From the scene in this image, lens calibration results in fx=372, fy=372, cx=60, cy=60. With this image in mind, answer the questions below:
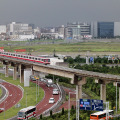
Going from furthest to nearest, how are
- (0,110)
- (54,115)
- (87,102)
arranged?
(0,110) → (54,115) → (87,102)

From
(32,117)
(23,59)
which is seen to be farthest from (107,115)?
(23,59)

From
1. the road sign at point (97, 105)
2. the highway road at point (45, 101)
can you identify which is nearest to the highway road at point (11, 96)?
the highway road at point (45, 101)

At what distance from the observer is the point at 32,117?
43000mm

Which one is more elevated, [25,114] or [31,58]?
[31,58]

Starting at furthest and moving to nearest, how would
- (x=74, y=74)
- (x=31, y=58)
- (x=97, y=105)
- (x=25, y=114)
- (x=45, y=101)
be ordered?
(x=31, y=58) < (x=74, y=74) < (x=45, y=101) < (x=25, y=114) < (x=97, y=105)

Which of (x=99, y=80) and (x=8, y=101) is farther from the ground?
(x=99, y=80)

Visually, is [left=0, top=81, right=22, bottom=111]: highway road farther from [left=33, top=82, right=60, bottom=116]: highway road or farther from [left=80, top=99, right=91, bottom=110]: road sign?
[left=80, top=99, right=91, bottom=110]: road sign

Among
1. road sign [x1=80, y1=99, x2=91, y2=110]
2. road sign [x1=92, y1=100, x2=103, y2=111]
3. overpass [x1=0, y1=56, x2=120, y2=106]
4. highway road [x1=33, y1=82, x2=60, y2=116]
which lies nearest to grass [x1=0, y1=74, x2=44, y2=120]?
highway road [x1=33, y1=82, x2=60, y2=116]

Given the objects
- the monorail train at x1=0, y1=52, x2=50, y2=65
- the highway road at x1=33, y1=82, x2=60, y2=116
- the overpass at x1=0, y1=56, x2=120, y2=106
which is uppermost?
the monorail train at x1=0, y1=52, x2=50, y2=65

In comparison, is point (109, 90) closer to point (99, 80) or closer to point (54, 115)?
point (99, 80)

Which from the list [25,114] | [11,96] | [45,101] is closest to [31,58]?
[11,96]

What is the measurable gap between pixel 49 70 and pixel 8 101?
11402 millimetres

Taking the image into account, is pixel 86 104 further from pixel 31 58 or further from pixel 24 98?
pixel 31 58

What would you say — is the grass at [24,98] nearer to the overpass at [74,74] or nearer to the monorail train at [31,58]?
the overpass at [74,74]
